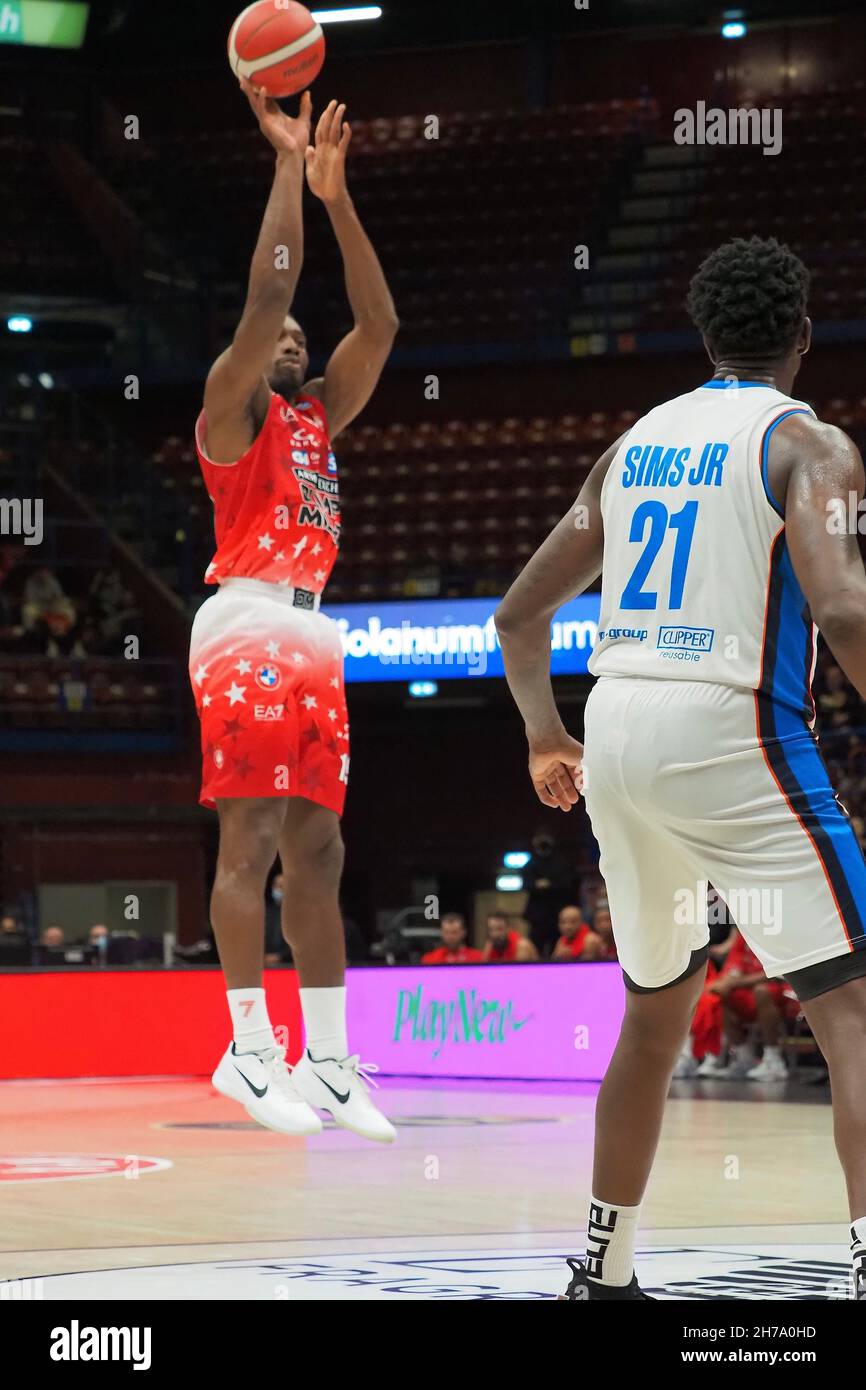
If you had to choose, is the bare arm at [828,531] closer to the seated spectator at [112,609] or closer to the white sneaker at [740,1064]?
the white sneaker at [740,1064]

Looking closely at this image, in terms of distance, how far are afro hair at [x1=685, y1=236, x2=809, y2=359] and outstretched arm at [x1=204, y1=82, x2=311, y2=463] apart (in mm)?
1727

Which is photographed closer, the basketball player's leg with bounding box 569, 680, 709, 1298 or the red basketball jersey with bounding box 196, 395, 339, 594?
the basketball player's leg with bounding box 569, 680, 709, 1298

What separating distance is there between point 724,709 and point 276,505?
2.32m

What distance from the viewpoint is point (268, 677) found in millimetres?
5188

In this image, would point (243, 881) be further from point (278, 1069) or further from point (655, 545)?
point (655, 545)

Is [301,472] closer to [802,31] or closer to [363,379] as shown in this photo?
[363,379]

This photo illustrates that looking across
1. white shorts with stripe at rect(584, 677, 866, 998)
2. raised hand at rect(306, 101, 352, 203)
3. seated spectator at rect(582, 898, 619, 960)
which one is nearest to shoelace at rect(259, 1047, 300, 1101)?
white shorts with stripe at rect(584, 677, 866, 998)

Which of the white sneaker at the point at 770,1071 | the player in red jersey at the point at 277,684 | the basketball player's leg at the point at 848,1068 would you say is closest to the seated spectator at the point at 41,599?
the white sneaker at the point at 770,1071

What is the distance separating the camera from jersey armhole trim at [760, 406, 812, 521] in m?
3.11

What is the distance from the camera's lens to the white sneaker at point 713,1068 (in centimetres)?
1276

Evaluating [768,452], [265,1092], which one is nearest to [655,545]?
[768,452]

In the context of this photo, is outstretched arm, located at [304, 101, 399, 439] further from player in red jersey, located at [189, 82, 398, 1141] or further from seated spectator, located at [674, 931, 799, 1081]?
seated spectator, located at [674, 931, 799, 1081]

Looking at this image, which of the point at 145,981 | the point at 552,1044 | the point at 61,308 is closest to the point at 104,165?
the point at 61,308

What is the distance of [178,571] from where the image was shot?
2058 cm
